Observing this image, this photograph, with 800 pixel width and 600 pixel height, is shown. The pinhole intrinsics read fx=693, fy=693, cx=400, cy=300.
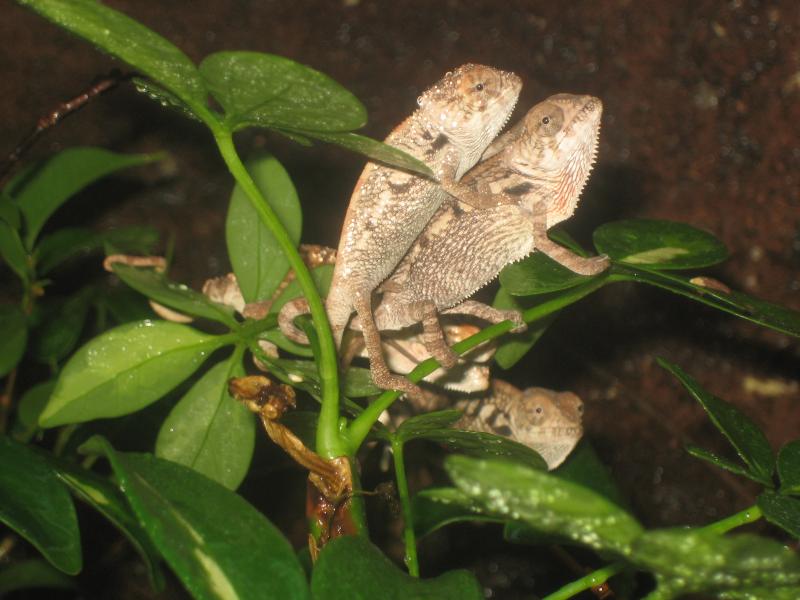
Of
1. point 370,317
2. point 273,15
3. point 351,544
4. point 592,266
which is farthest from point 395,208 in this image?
point 273,15

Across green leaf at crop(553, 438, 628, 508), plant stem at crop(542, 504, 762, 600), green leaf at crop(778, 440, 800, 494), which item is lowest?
green leaf at crop(553, 438, 628, 508)

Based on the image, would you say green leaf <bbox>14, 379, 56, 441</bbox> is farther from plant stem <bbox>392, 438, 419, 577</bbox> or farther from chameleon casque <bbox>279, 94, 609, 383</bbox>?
plant stem <bbox>392, 438, 419, 577</bbox>

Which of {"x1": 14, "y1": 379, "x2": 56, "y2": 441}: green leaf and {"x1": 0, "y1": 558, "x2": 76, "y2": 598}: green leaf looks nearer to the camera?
{"x1": 14, "y1": 379, "x2": 56, "y2": 441}: green leaf

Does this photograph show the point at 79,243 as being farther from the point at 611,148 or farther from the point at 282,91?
the point at 611,148

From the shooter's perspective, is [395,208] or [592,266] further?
[395,208]

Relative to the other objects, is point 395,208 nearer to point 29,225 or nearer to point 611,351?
point 29,225

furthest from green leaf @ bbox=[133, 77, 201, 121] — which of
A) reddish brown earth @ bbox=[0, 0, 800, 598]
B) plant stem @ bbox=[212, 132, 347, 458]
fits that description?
reddish brown earth @ bbox=[0, 0, 800, 598]
